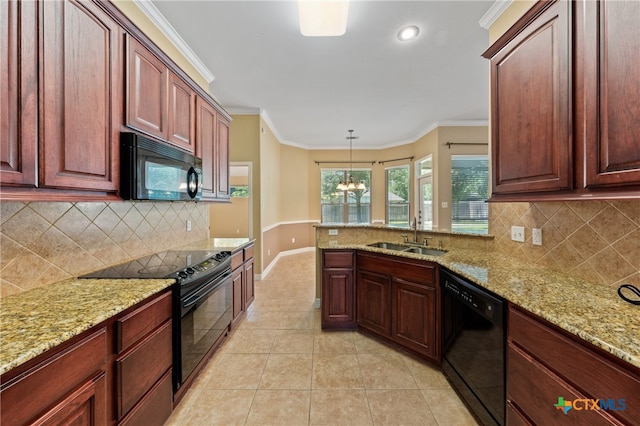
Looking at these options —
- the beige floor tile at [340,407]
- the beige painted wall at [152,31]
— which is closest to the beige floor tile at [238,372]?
the beige floor tile at [340,407]

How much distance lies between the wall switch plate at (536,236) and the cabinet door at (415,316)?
0.78m

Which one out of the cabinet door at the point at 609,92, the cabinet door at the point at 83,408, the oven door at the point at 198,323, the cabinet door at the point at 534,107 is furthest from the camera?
the oven door at the point at 198,323

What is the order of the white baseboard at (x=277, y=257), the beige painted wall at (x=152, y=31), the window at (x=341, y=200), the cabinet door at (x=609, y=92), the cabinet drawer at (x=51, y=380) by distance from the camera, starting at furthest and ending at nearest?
the window at (x=341, y=200), the white baseboard at (x=277, y=257), the beige painted wall at (x=152, y=31), the cabinet door at (x=609, y=92), the cabinet drawer at (x=51, y=380)

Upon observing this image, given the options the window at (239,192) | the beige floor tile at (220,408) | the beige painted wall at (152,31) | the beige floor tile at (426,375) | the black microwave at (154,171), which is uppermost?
the beige painted wall at (152,31)

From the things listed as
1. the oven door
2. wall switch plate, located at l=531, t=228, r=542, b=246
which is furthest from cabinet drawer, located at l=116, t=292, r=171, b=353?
wall switch plate, located at l=531, t=228, r=542, b=246

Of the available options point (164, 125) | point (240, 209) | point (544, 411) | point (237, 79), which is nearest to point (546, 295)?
point (544, 411)

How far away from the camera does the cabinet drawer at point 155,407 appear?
125 centimetres

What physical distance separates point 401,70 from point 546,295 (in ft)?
9.62

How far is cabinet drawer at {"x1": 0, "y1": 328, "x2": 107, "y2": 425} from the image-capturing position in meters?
0.75

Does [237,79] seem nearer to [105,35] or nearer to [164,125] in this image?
[164,125]

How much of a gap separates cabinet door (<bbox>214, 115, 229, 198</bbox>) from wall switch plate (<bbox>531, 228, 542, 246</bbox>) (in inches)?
116

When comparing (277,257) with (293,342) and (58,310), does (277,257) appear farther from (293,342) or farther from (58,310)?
(58,310)

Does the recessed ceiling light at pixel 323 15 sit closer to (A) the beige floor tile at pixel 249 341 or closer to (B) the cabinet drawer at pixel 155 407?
(B) the cabinet drawer at pixel 155 407

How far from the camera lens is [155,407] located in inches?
55.5
